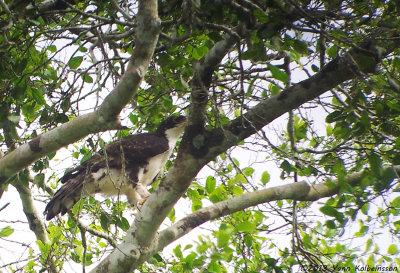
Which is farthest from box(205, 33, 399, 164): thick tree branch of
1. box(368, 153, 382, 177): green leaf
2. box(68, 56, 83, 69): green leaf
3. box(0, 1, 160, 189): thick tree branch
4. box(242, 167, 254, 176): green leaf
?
box(242, 167, 254, 176): green leaf

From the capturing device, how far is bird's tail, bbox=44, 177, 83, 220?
161 inches

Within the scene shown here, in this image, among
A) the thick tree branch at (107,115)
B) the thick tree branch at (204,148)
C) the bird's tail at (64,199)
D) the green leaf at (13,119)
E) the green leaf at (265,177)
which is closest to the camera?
the thick tree branch at (107,115)

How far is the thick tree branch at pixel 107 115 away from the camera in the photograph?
2.48m

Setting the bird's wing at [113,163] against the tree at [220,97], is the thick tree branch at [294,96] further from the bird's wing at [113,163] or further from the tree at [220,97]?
the bird's wing at [113,163]

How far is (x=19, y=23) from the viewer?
3.43m

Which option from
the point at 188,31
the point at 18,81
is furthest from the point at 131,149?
the point at 188,31

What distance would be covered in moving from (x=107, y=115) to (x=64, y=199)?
1.71 m

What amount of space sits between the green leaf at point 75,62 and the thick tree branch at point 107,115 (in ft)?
2.30

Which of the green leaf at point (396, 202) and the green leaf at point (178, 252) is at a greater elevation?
the green leaf at point (396, 202)

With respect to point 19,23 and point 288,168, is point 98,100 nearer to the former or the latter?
point 19,23

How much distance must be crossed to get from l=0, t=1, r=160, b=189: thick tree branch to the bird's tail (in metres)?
1.14

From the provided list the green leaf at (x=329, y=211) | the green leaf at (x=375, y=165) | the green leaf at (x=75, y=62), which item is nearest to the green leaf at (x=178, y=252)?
the green leaf at (x=329, y=211)

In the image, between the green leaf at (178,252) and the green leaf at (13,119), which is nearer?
the green leaf at (13,119)

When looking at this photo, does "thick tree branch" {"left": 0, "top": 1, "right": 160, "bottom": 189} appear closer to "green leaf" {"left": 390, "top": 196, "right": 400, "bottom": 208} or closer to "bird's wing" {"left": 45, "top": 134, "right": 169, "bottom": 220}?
"bird's wing" {"left": 45, "top": 134, "right": 169, "bottom": 220}
